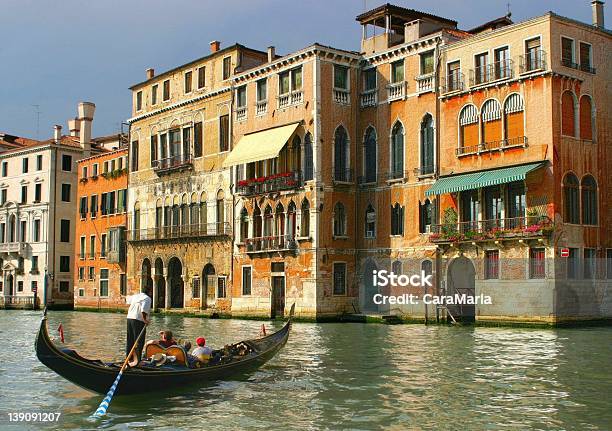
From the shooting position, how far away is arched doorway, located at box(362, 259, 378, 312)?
3209 cm

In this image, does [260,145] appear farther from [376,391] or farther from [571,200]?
[376,391]

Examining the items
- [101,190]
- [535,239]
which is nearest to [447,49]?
[535,239]

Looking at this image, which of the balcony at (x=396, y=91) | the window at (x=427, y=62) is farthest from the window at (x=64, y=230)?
the window at (x=427, y=62)

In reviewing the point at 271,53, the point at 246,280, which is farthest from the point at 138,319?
the point at 271,53

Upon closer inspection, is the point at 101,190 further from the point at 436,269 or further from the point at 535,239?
the point at 535,239

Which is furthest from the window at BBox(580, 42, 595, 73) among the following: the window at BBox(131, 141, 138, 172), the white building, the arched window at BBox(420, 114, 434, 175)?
the white building

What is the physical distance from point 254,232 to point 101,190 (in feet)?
49.4

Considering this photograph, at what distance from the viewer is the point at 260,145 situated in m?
33.8

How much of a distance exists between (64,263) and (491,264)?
102ft

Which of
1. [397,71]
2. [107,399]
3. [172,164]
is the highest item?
[397,71]

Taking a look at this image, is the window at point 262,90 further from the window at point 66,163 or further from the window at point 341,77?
the window at point 66,163

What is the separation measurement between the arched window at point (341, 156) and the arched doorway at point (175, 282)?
11554mm

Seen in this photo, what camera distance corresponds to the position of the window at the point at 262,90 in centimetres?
3469

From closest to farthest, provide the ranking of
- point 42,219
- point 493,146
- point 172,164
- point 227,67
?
point 493,146
point 227,67
point 172,164
point 42,219
